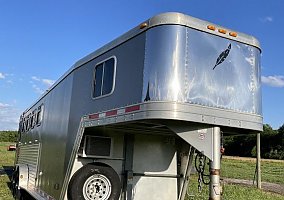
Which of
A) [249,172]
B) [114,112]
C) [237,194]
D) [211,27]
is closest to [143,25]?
[211,27]

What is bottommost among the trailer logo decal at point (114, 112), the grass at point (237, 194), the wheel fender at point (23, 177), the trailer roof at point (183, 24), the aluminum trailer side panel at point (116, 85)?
the grass at point (237, 194)

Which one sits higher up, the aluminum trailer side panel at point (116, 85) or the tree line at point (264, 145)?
the tree line at point (264, 145)

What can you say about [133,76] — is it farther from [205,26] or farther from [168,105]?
[205,26]

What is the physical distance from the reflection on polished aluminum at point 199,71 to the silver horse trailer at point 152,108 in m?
0.01

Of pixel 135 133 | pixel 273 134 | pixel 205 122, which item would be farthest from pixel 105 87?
pixel 273 134

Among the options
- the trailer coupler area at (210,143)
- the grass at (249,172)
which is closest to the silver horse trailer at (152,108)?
the trailer coupler area at (210,143)

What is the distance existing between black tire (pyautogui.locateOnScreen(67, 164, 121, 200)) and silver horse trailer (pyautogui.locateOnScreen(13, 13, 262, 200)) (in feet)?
0.05

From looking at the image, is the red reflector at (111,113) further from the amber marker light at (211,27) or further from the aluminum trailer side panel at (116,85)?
the amber marker light at (211,27)

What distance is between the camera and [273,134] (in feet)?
158

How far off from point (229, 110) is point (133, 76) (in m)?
1.41

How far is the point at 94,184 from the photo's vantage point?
602 centimetres

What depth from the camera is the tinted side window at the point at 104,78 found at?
220 inches

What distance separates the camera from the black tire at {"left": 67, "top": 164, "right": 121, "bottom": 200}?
19.3 feet

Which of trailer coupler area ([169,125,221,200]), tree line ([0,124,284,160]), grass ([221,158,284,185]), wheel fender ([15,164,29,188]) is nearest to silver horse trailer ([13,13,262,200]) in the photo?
trailer coupler area ([169,125,221,200])
